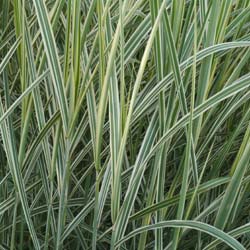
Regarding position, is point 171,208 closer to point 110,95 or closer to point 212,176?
point 212,176

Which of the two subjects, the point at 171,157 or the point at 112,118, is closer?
the point at 112,118

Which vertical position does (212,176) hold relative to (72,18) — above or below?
below

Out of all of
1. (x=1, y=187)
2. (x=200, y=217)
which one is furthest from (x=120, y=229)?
(x=1, y=187)

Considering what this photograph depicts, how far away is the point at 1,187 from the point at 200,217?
0.37 m

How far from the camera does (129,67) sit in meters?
0.98

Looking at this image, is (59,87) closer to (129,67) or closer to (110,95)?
(110,95)

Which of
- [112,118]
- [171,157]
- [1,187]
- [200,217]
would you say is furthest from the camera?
[171,157]

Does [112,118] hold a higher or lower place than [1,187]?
higher

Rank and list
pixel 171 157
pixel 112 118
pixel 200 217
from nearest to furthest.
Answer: pixel 112 118 < pixel 200 217 < pixel 171 157

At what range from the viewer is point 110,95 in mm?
677

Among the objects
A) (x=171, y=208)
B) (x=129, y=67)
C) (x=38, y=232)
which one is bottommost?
(x=38, y=232)

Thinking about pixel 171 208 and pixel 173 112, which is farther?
pixel 171 208

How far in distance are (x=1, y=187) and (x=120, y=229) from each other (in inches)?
11.4

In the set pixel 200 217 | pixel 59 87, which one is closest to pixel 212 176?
pixel 200 217
